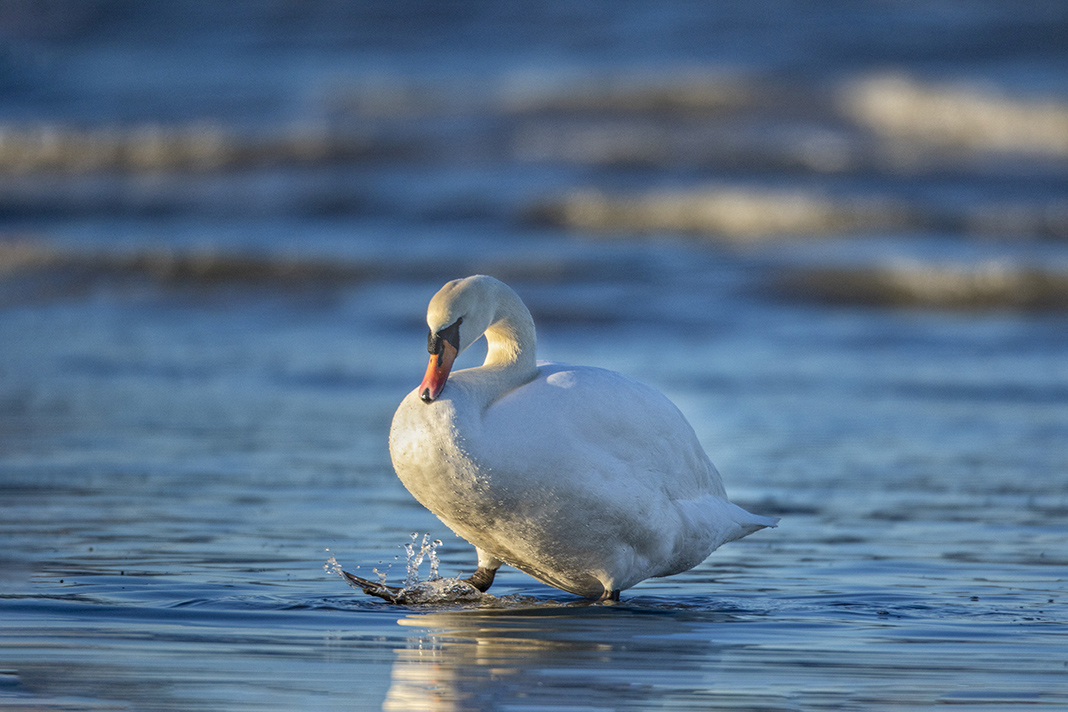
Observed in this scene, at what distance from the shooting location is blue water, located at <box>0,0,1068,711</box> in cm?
382

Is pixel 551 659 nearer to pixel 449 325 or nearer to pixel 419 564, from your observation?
pixel 449 325

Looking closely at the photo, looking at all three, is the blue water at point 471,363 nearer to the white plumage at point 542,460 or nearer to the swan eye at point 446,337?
the white plumage at point 542,460

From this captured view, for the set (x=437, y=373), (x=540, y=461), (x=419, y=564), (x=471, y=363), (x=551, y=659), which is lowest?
(x=551, y=659)

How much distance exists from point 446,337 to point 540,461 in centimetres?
42

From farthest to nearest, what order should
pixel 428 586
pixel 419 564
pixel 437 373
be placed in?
pixel 419 564 → pixel 428 586 → pixel 437 373

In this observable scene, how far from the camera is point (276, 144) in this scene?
830 inches

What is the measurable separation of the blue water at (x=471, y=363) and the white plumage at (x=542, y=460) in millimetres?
176

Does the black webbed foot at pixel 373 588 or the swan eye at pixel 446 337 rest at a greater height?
the swan eye at pixel 446 337

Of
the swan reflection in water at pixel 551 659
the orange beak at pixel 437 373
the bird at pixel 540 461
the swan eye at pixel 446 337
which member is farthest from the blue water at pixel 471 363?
the swan eye at pixel 446 337

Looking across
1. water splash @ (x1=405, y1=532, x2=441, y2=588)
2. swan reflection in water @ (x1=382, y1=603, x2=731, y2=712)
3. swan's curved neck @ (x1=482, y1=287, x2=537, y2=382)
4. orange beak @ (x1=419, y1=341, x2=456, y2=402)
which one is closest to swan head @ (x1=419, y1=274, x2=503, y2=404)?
orange beak @ (x1=419, y1=341, x2=456, y2=402)

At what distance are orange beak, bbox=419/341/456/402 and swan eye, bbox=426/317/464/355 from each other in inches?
0.4

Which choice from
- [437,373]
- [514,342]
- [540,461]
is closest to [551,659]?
[540,461]

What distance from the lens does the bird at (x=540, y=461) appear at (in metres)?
4.18

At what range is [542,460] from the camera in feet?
13.9
